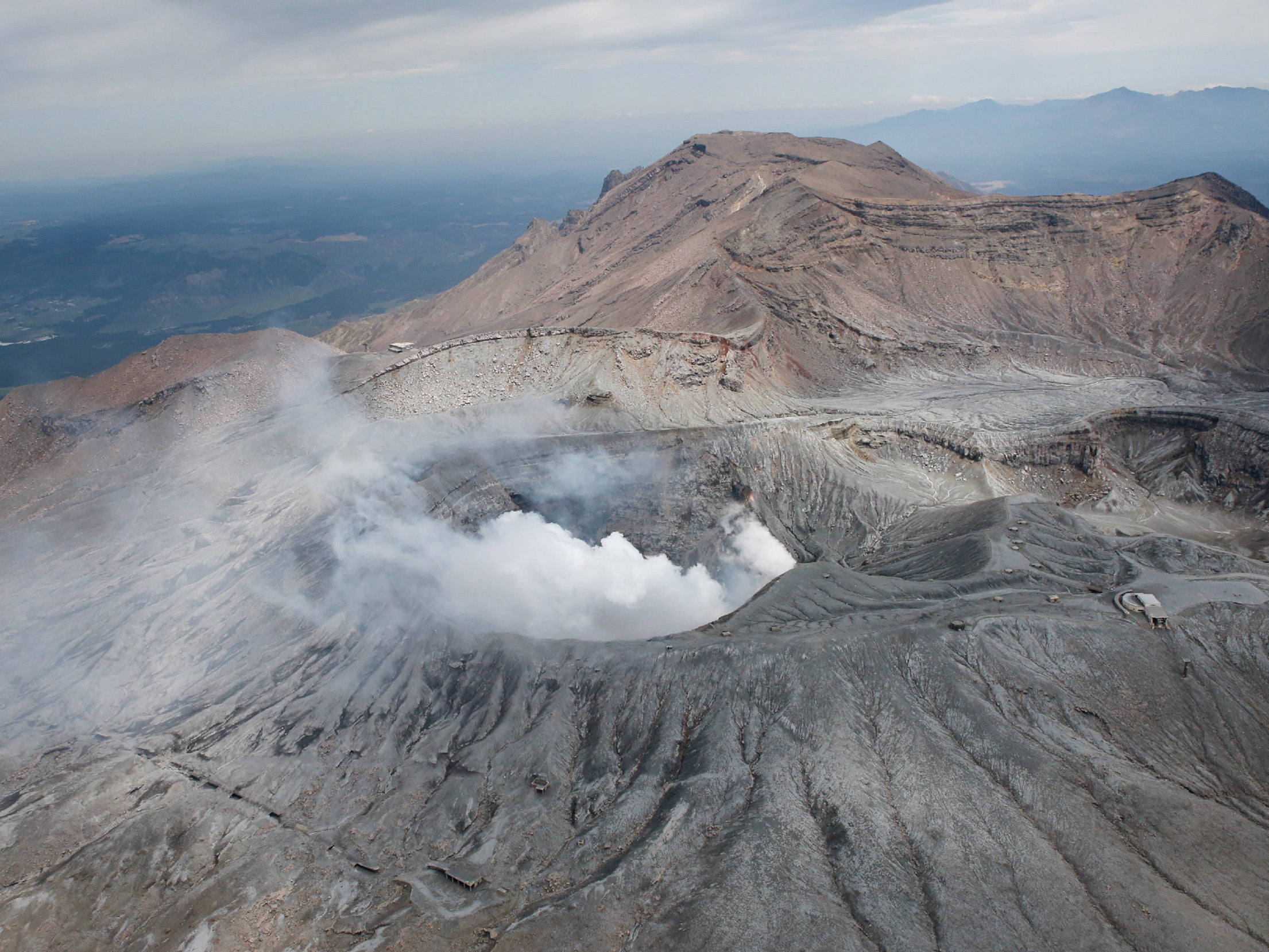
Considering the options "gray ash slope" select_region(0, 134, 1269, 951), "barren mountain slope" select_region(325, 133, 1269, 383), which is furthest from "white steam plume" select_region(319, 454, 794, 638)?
"barren mountain slope" select_region(325, 133, 1269, 383)

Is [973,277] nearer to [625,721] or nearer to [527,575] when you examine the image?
[527,575]

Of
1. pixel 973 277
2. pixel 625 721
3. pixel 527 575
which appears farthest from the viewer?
pixel 973 277

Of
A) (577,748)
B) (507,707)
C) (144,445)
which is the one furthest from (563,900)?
(144,445)

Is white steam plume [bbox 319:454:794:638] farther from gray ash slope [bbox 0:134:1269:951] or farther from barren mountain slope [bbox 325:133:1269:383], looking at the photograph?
barren mountain slope [bbox 325:133:1269:383]

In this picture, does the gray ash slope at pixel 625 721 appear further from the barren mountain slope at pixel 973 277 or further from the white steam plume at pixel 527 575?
the barren mountain slope at pixel 973 277

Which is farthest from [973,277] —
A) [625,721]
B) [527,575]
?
[625,721]

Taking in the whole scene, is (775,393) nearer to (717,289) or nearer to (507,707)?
(717,289)
